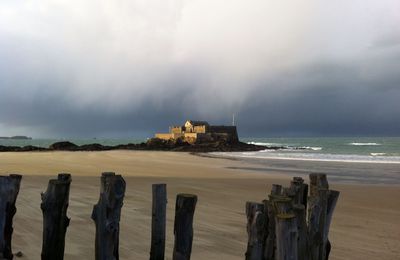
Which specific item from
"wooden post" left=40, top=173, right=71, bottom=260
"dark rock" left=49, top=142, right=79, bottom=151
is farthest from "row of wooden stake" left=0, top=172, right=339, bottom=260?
"dark rock" left=49, top=142, right=79, bottom=151

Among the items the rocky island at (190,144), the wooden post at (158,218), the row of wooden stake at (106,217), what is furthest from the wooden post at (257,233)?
the rocky island at (190,144)

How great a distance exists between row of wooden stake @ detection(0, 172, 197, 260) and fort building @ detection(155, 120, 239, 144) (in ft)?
209

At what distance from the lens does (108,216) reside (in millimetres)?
4527

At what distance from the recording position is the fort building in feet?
233

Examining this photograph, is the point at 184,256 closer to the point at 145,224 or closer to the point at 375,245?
the point at 145,224

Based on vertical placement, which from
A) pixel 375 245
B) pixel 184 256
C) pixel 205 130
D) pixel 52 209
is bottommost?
pixel 375 245

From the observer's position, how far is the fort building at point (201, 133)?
71000mm

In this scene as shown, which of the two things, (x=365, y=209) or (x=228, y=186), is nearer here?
(x=365, y=209)

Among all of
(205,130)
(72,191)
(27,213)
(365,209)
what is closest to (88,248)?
(27,213)

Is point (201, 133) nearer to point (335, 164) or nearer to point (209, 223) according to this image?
point (335, 164)

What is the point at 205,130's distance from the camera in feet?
254

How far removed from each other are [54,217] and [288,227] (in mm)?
2527

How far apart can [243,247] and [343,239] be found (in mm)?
2064

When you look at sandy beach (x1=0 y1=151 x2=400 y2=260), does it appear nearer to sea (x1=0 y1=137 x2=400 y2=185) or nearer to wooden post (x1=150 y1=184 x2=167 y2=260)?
wooden post (x1=150 y1=184 x2=167 y2=260)
